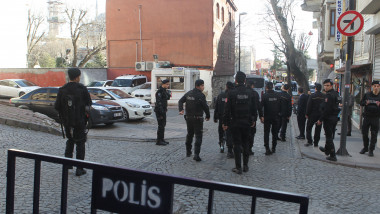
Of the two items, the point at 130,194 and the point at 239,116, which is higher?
the point at 239,116

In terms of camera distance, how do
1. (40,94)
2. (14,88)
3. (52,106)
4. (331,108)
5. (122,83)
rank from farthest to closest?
(122,83) → (14,88) → (40,94) → (52,106) → (331,108)

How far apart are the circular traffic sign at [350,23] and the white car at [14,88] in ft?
63.1

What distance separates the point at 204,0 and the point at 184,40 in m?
3.57

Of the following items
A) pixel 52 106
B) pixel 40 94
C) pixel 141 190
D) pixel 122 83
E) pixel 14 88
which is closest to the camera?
pixel 141 190

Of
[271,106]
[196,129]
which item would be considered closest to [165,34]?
[271,106]

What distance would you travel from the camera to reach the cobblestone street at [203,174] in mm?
4520

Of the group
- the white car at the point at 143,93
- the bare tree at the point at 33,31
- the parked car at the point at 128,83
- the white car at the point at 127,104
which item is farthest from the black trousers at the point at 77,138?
the bare tree at the point at 33,31

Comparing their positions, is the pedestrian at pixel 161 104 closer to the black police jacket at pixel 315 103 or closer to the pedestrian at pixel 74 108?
the pedestrian at pixel 74 108

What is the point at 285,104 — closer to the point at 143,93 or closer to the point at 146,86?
the point at 143,93

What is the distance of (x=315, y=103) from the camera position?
9.39 m

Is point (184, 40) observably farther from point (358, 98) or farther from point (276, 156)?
point (276, 156)

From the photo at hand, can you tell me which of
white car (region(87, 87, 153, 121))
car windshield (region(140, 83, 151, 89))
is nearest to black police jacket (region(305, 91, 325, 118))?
white car (region(87, 87, 153, 121))

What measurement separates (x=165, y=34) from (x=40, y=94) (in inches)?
688

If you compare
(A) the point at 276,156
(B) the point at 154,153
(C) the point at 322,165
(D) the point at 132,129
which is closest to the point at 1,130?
(D) the point at 132,129
